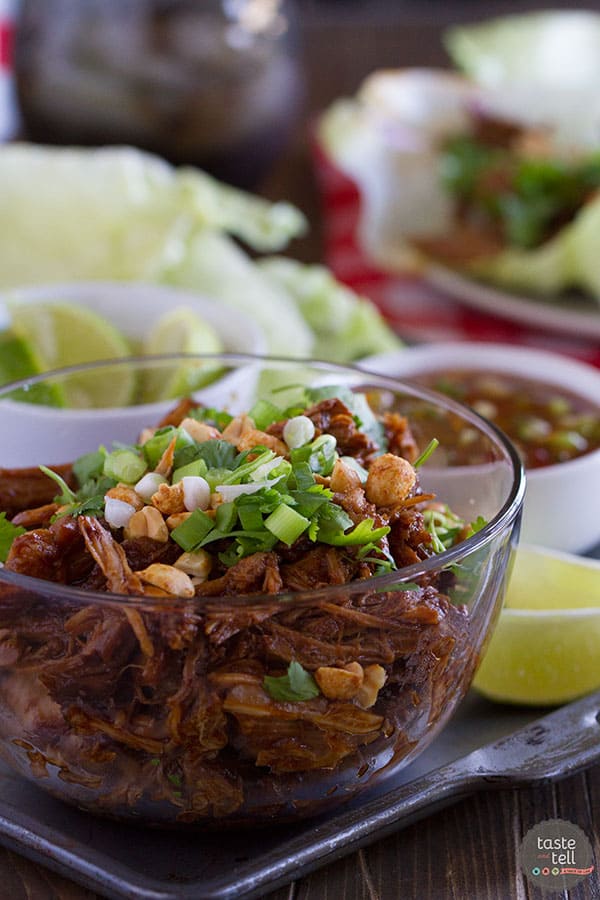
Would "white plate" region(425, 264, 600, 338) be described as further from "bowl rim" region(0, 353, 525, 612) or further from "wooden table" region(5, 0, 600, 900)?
"wooden table" region(5, 0, 600, 900)

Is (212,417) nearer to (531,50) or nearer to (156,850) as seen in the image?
(156,850)

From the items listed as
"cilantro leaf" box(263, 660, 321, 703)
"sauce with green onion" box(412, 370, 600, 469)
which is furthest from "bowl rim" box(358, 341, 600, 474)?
"cilantro leaf" box(263, 660, 321, 703)

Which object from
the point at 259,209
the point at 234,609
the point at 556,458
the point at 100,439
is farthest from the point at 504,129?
the point at 234,609

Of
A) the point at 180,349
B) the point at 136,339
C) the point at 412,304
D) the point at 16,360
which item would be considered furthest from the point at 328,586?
the point at 412,304

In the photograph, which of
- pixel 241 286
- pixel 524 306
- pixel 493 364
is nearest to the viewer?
pixel 493 364

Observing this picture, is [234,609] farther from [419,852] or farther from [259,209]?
[259,209]
